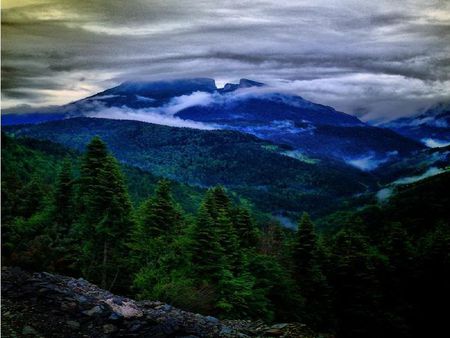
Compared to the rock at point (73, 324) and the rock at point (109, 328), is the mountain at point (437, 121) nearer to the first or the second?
the rock at point (109, 328)

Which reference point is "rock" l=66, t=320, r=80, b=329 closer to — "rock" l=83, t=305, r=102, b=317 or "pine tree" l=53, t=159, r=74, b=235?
"rock" l=83, t=305, r=102, b=317

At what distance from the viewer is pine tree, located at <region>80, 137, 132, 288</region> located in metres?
21.3

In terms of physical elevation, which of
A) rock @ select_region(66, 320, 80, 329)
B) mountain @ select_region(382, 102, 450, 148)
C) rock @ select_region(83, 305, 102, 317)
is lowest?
rock @ select_region(66, 320, 80, 329)

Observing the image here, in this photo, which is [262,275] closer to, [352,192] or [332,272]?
[332,272]

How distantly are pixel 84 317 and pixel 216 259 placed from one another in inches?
386

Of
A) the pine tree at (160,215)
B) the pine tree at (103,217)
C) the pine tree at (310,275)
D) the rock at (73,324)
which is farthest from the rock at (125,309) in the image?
the pine tree at (310,275)

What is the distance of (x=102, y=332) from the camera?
915cm

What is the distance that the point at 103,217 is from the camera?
21.4 metres

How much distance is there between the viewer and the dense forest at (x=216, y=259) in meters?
18.2

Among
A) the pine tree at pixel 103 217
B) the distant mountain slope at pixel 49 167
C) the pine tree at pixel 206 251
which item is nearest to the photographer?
the pine tree at pixel 206 251

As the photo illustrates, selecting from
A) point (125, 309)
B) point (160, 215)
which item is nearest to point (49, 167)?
point (160, 215)

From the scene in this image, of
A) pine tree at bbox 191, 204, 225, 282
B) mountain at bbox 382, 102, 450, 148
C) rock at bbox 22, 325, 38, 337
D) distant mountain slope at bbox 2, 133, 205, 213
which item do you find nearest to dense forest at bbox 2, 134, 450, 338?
pine tree at bbox 191, 204, 225, 282

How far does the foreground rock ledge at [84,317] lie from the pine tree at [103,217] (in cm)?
1032

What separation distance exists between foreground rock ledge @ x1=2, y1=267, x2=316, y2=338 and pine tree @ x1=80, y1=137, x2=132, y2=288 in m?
10.3
